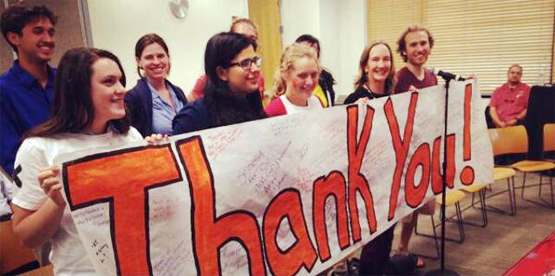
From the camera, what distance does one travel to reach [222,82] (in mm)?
1709

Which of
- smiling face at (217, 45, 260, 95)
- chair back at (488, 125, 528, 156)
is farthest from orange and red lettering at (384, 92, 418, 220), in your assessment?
chair back at (488, 125, 528, 156)

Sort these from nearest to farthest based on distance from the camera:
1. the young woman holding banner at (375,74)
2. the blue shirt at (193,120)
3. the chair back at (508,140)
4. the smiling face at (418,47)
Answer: the blue shirt at (193,120), the young woman holding banner at (375,74), the smiling face at (418,47), the chair back at (508,140)

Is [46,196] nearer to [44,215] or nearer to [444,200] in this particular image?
[44,215]

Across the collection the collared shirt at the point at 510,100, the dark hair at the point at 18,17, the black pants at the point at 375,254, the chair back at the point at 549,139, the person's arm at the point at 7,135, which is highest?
the dark hair at the point at 18,17

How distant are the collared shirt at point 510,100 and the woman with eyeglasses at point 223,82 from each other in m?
4.24

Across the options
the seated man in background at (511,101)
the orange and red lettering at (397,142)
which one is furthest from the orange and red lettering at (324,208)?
the seated man in background at (511,101)

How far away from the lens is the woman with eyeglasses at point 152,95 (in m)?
2.20

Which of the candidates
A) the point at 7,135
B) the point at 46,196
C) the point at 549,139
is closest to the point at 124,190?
the point at 46,196

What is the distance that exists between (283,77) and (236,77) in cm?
63

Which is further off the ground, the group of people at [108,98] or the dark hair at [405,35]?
the dark hair at [405,35]

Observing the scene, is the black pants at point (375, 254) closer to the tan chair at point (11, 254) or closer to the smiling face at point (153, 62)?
the smiling face at point (153, 62)

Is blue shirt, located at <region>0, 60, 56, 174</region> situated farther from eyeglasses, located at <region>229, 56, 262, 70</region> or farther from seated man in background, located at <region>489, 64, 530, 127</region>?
seated man in background, located at <region>489, 64, 530, 127</region>

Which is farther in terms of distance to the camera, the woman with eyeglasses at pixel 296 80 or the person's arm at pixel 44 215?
the woman with eyeglasses at pixel 296 80

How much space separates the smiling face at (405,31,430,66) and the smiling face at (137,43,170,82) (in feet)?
5.06
